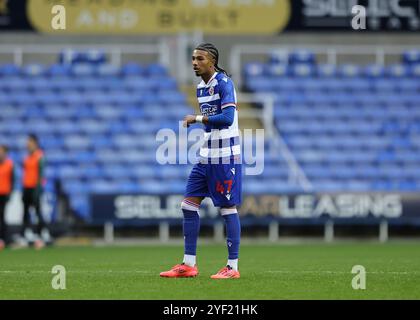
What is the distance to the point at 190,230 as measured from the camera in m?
9.60

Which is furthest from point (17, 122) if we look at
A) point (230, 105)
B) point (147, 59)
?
point (230, 105)

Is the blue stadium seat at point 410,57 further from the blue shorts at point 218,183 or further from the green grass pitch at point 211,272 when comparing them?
the blue shorts at point 218,183

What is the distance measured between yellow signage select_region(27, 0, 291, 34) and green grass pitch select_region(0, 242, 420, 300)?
6.74m

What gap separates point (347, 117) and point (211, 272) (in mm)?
12712

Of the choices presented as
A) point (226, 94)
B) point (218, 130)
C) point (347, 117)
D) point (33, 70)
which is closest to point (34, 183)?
point (33, 70)

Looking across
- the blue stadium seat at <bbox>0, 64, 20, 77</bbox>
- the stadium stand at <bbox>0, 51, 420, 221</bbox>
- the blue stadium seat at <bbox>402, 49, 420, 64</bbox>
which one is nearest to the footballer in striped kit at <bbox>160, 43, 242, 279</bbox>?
the stadium stand at <bbox>0, 51, 420, 221</bbox>

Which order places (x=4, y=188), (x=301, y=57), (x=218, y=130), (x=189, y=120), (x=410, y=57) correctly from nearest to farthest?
1. (x=189, y=120)
2. (x=218, y=130)
3. (x=4, y=188)
4. (x=301, y=57)
5. (x=410, y=57)

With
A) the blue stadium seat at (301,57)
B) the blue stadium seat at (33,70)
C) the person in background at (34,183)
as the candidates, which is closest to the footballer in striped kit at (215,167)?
the person in background at (34,183)

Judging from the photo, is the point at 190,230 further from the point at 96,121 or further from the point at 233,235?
the point at 96,121

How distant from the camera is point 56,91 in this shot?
22.3 meters
